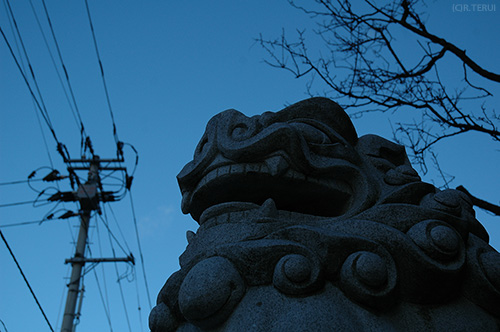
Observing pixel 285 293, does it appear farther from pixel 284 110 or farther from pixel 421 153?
pixel 421 153

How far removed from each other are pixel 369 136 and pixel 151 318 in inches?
66.7

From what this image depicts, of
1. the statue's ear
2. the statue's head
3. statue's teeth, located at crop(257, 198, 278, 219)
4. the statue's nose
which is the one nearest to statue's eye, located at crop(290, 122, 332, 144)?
the statue's head

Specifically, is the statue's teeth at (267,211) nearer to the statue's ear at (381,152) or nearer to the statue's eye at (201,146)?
the statue's eye at (201,146)

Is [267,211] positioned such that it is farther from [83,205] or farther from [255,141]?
[83,205]

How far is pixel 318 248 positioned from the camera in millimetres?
2115

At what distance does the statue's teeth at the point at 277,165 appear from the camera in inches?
99.0

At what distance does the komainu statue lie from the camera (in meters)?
2.01

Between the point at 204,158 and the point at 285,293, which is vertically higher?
the point at 204,158

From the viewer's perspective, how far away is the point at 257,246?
211cm

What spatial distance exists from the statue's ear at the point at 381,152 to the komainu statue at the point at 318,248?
0.11m

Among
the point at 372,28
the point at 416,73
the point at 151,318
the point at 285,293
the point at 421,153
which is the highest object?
the point at 372,28

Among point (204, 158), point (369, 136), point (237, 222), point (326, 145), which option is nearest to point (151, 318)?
point (237, 222)

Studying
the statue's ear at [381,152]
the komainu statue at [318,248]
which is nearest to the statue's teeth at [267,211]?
the komainu statue at [318,248]

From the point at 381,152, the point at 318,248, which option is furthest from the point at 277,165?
the point at 381,152
